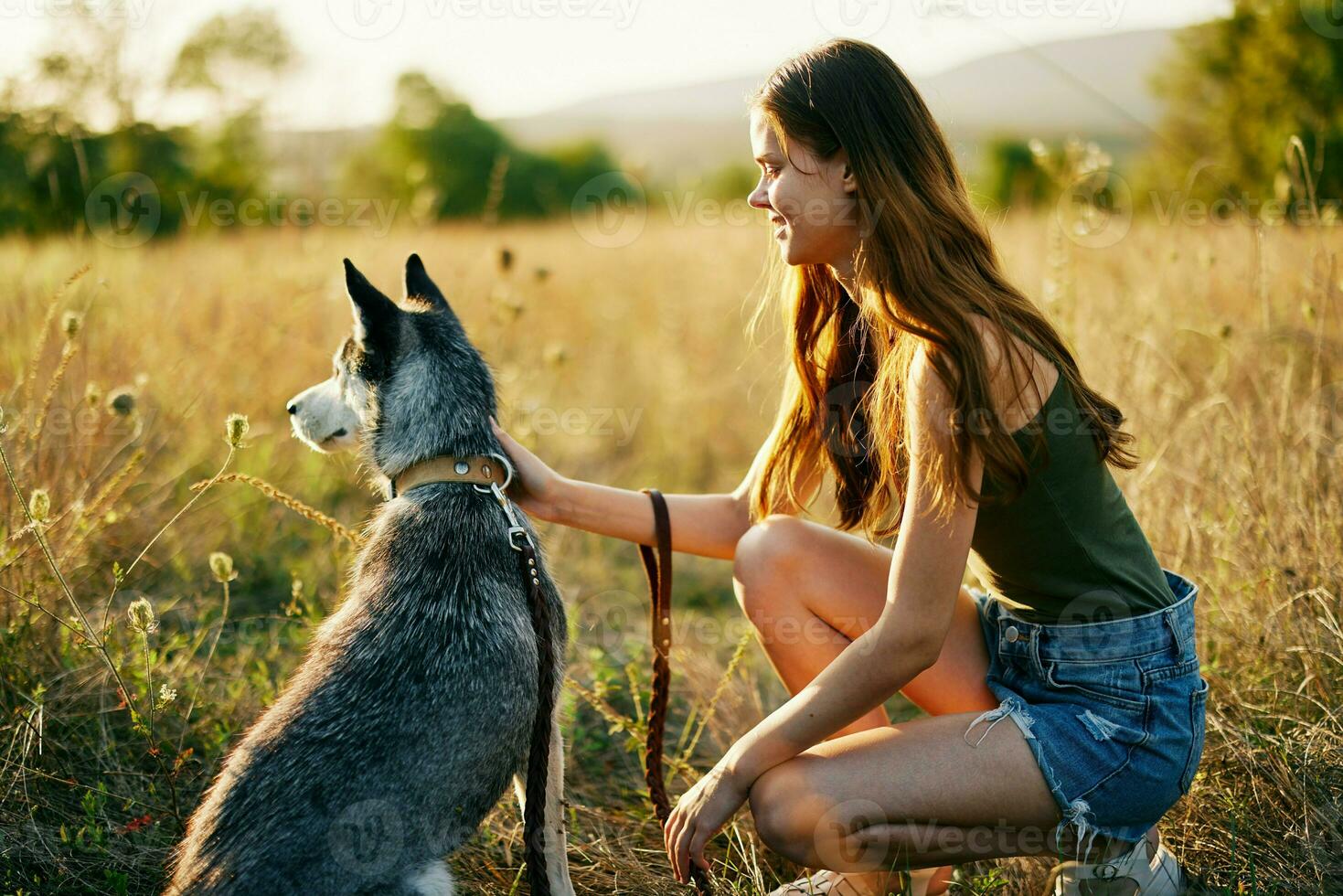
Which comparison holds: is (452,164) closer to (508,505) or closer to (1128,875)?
(508,505)

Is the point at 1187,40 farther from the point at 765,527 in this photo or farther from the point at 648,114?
the point at 648,114

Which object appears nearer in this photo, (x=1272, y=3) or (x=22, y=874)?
(x=22, y=874)

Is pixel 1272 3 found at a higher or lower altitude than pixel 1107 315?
higher

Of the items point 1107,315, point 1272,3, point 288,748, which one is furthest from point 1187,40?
point 288,748

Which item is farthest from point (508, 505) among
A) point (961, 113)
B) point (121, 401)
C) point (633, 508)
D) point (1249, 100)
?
point (1249, 100)

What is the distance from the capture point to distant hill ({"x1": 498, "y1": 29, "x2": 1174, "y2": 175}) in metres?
3.54

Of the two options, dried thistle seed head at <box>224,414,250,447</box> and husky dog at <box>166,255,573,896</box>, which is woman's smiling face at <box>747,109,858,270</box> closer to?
husky dog at <box>166,255,573,896</box>

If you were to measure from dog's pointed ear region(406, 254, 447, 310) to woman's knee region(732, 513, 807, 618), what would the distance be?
127 cm

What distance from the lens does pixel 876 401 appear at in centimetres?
236

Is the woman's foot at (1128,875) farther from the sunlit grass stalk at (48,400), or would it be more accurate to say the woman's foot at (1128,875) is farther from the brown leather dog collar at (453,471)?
the sunlit grass stalk at (48,400)

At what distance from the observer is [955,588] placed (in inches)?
83.0

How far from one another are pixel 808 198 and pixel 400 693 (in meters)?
1.54

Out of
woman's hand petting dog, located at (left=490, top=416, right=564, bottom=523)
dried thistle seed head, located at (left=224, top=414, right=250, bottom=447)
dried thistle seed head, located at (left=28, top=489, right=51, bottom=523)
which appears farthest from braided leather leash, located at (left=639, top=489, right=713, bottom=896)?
dried thistle seed head, located at (left=28, top=489, right=51, bottom=523)

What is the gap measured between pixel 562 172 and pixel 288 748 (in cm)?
2907
